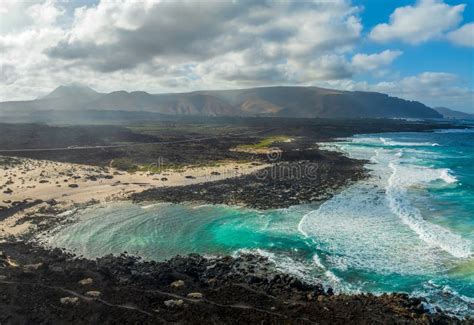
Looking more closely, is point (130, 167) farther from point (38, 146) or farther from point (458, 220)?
point (458, 220)

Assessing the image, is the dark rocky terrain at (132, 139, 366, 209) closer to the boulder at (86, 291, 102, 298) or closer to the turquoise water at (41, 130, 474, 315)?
the turquoise water at (41, 130, 474, 315)

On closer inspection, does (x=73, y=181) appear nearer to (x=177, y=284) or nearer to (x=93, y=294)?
(x=93, y=294)

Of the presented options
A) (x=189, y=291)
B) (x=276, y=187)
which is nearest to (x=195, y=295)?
(x=189, y=291)

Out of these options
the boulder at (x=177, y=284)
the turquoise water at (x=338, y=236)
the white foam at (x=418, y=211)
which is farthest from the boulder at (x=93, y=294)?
the white foam at (x=418, y=211)

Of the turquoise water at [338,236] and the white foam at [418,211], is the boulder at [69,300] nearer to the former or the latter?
the turquoise water at [338,236]

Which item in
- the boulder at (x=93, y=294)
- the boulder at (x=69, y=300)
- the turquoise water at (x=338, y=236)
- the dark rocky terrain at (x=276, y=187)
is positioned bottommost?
the turquoise water at (x=338, y=236)

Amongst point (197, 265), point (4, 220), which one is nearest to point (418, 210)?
point (197, 265)
